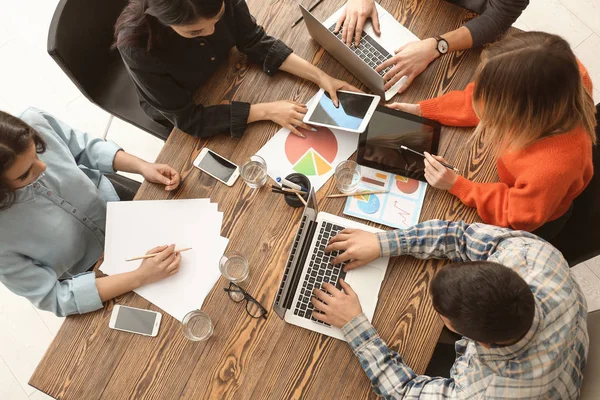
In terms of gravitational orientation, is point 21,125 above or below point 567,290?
below

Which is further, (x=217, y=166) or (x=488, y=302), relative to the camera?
(x=217, y=166)

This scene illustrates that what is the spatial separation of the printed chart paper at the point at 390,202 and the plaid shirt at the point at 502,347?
8 centimetres

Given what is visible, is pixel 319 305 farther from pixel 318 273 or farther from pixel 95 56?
pixel 95 56

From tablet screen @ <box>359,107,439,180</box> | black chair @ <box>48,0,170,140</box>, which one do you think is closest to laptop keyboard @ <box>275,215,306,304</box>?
tablet screen @ <box>359,107,439,180</box>

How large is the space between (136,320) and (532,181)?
47.2 inches

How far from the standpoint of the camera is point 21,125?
1.24 m

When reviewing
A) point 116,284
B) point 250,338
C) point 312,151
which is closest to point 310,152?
point 312,151

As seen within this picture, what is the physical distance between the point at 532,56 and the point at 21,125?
1.37 m

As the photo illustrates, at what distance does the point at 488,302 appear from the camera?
998 millimetres

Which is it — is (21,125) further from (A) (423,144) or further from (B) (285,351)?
(A) (423,144)

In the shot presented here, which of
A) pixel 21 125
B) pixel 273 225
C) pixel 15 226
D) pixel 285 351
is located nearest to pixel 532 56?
pixel 273 225

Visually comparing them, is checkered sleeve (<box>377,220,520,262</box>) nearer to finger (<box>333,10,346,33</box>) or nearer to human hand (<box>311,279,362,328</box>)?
human hand (<box>311,279,362,328</box>)

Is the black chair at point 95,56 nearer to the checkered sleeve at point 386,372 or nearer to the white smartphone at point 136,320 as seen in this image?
the white smartphone at point 136,320

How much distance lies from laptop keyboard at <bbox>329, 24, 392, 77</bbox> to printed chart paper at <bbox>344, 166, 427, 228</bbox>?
0.43 meters
